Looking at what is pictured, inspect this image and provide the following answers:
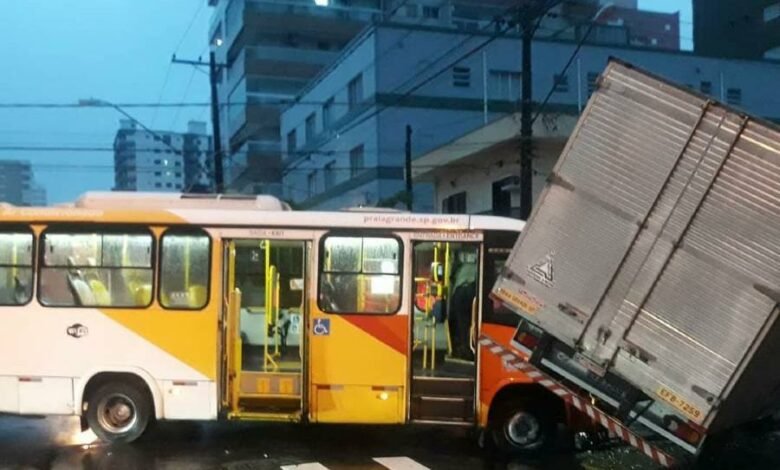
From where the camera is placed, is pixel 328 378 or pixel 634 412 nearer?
pixel 634 412

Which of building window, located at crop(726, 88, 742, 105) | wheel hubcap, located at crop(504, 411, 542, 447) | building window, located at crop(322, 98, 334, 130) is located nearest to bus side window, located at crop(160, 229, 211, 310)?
wheel hubcap, located at crop(504, 411, 542, 447)

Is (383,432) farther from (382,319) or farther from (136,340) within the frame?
(136,340)

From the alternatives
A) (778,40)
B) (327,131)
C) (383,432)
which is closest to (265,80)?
(327,131)

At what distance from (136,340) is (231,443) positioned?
1.60 metres

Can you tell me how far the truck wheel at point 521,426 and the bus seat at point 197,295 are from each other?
3407mm

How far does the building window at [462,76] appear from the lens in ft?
114

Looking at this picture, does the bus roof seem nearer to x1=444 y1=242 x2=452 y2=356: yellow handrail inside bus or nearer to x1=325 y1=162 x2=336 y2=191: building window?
x1=444 y1=242 x2=452 y2=356: yellow handrail inside bus

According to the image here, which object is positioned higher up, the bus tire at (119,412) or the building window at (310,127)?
the building window at (310,127)

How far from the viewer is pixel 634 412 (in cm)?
691

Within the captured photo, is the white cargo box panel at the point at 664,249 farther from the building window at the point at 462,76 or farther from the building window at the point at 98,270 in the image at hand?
the building window at the point at 462,76

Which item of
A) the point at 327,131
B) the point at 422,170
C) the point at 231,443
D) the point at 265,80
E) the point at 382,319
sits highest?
the point at 265,80

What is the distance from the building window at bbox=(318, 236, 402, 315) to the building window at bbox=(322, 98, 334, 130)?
31952 millimetres

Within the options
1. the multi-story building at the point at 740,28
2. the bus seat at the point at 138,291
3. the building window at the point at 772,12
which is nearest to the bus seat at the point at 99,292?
the bus seat at the point at 138,291

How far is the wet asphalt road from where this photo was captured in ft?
27.2
